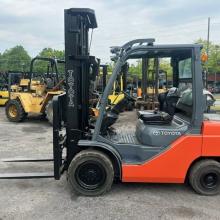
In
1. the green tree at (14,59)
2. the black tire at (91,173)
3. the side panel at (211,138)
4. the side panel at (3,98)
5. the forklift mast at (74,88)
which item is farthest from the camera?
the green tree at (14,59)

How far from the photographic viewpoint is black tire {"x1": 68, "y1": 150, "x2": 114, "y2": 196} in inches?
187

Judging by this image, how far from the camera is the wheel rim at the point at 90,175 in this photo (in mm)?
4797

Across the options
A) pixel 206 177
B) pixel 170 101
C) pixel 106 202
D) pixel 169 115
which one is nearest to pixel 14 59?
pixel 170 101

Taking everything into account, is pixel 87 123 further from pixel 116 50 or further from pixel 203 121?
pixel 203 121

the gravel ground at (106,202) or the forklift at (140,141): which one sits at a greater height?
the forklift at (140,141)

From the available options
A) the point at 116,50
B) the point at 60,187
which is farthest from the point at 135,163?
the point at 116,50

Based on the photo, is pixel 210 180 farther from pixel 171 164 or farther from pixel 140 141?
pixel 140 141

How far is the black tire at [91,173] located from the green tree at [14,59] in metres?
73.8

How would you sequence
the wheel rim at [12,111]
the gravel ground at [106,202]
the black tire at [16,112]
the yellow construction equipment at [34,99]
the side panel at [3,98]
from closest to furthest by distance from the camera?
the gravel ground at [106,202] → the yellow construction equipment at [34,99] → the black tire at [16,112] → the wheel rim at [12,111] → the side panel at [3,98]

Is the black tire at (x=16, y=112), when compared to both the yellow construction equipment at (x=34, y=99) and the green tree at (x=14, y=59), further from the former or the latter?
the green tree at (x=14, y=59)

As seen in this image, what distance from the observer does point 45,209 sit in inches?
172

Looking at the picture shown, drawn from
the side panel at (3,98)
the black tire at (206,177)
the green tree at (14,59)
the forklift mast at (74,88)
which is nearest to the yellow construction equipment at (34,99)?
the side panel at (3,98)

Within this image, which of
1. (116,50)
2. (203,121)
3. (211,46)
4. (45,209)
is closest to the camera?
(45,209)

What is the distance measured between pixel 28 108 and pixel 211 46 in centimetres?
3608
